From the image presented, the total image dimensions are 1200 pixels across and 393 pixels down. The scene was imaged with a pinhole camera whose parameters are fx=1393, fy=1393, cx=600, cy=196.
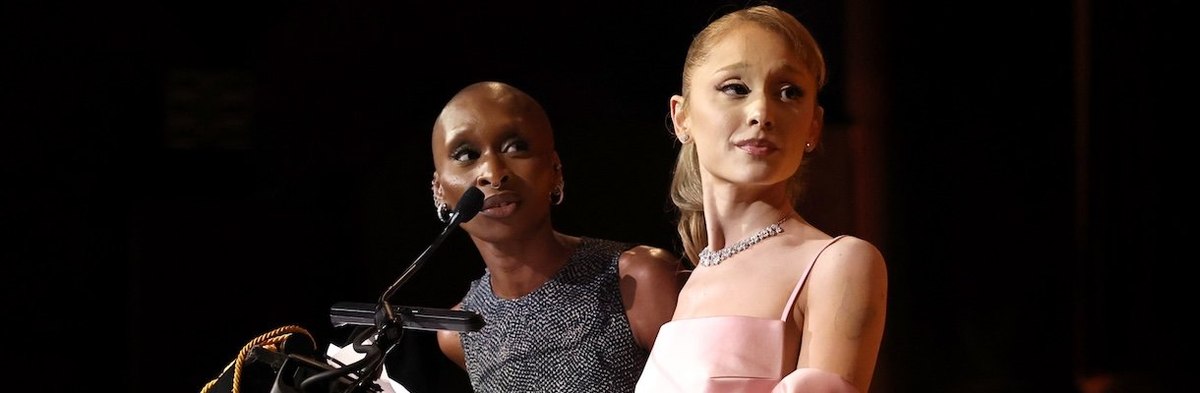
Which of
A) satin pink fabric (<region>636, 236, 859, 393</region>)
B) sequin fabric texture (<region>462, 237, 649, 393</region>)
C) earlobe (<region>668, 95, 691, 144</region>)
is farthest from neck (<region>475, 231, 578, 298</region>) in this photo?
satin pink fabric (<region>636, 236, 859, 393</region>)

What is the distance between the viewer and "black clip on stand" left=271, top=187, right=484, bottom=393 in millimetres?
1294

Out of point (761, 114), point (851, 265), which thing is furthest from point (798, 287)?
point (761, 114)

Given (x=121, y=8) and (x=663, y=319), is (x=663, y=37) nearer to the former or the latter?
(x=663, y=319)

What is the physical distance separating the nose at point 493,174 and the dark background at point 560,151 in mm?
137

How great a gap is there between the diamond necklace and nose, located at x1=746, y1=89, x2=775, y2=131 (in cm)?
11

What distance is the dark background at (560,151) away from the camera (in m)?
1.64

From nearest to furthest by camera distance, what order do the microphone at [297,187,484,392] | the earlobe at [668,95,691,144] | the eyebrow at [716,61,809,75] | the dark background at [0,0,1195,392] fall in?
the microphone at [297,187,484,392], the eyebrow at [716,61,809,75], the earlobe at [668,95,691,144], the dark background at [0,0,1195,392]

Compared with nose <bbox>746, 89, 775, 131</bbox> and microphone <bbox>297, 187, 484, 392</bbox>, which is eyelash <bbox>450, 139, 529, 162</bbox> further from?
nose <bbox>746, 89, 775, 131</bbox>

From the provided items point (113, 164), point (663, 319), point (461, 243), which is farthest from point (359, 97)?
point (663, 319)

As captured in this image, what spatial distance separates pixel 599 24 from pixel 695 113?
1.23 feet

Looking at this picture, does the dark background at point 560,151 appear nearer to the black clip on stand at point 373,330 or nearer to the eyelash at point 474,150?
the eyelash at point 474,150

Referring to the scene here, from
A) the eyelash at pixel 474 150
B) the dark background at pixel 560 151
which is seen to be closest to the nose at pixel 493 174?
the eyelash at pixel 474 150

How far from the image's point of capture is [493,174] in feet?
5.41

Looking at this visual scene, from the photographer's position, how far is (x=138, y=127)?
2.01 m
